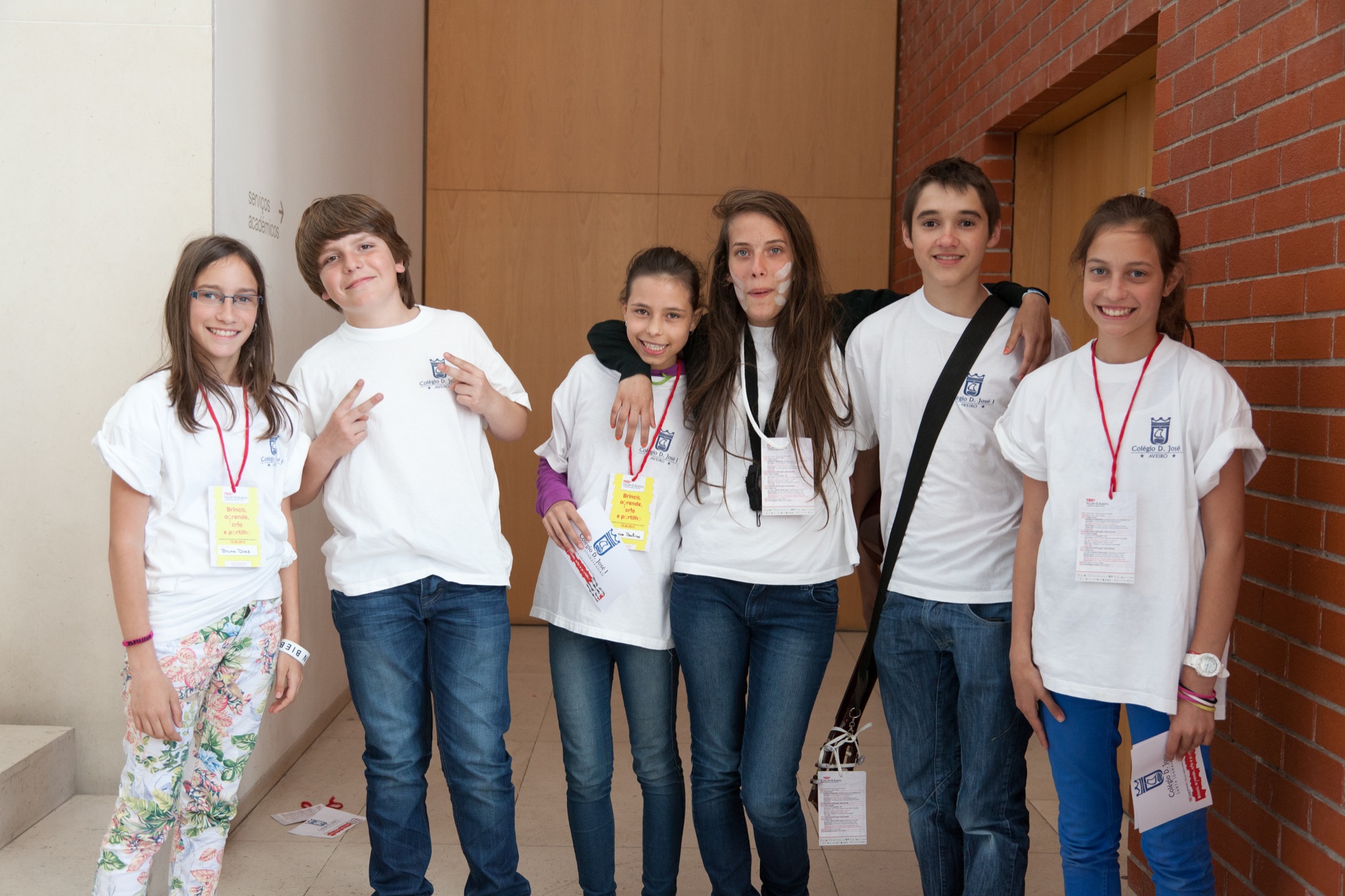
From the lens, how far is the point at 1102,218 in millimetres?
1800

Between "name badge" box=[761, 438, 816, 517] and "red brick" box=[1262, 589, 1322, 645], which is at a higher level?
"name badge" box=[761, 438, 816, 517]

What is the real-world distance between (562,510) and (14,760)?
1.63 meters

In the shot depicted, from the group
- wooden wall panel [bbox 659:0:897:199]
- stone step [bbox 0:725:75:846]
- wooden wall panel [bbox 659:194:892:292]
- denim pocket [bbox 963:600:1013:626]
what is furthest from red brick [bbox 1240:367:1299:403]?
wooden wall panel [bbox 659:0:897:199]

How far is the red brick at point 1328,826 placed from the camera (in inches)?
Answer: 66.7

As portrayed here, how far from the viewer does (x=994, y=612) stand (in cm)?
193

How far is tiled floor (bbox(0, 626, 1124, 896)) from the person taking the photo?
2.51 meters

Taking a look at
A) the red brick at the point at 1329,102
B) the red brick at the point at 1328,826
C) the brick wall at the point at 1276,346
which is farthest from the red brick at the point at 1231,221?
the red brick at the point at 1328,826

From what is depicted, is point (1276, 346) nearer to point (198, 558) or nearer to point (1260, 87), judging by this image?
point (1260, 87)

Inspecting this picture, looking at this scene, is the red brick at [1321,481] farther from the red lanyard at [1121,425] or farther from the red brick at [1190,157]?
the red brick at [1190,157]

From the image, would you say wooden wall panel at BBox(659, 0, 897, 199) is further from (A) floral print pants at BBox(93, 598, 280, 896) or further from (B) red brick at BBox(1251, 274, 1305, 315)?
(A) floral print pants at BBox(93, 598, 280, 896)

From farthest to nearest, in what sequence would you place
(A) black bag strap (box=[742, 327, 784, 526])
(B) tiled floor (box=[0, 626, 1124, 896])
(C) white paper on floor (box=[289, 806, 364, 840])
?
(C) white paper on floor (box=[289, 806, 364, 840]) < (B) tiled floor (box=[0, 626, 1124, 896]) < (A) black bag strap (box=[742, 327, 784, 526])

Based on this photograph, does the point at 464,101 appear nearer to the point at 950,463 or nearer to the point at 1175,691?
the point at 950,463

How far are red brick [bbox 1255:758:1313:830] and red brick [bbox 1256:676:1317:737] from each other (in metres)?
0.01

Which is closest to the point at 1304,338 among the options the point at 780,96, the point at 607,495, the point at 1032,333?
the point at 1032,333
